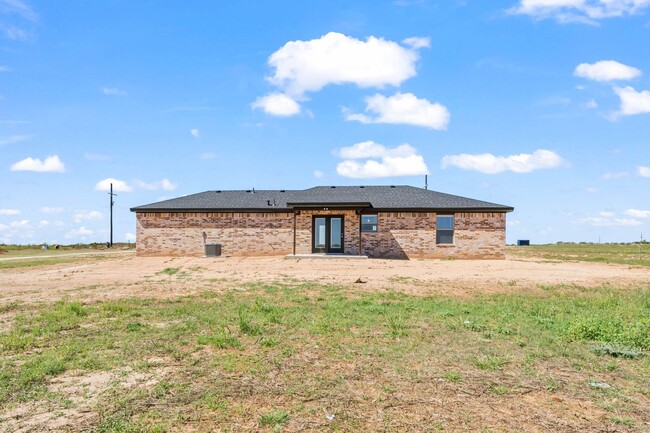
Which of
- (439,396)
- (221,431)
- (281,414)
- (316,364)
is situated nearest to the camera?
(221,431)

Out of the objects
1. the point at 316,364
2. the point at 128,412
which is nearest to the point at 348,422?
the point at 316,364

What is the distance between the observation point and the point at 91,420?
15.8 feet

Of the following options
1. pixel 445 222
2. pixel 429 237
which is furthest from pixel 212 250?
pixel 445 222

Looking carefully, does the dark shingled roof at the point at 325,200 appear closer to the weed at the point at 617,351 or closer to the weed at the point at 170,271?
the weed at the point at 170,271

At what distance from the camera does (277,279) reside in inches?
711

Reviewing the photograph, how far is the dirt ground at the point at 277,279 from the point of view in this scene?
48.3 ft

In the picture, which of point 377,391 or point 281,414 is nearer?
point 281,414

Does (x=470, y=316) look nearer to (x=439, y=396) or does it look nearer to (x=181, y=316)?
(x=439, y=396)

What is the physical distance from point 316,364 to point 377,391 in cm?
129

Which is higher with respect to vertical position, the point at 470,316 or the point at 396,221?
the point at 396,221

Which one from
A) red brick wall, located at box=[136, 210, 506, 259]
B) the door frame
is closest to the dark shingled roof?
red brick wall, located at box=[136, 210, 506, 259]

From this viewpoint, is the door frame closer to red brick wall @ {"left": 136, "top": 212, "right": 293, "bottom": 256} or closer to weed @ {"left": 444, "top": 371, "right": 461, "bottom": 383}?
red brick wall @ {"left": 136, "top": 212, "right": 293, "bottom": 256}

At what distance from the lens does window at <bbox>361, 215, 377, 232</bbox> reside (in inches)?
1201

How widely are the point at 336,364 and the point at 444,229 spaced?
81.6 ft
